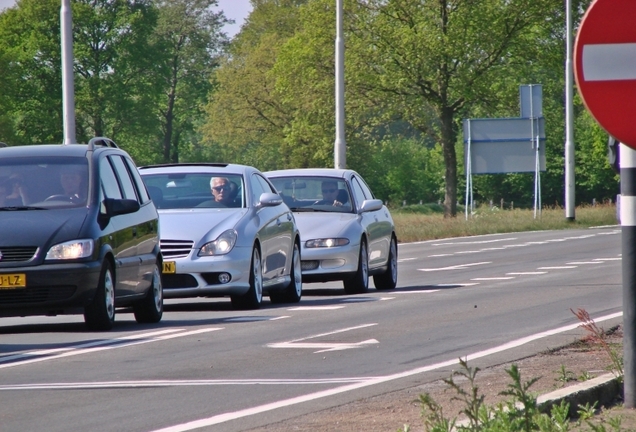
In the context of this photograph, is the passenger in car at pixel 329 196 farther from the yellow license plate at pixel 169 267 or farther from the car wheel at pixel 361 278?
the yellow license plate at pixel 169 267

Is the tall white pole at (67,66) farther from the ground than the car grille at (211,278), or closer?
farther from the ground

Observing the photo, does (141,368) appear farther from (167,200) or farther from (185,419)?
(167,200)

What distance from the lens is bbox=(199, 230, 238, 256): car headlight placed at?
47.7ft

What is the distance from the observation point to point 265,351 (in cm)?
1059

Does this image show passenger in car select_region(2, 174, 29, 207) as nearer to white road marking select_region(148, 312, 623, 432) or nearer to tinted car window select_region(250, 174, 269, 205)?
tinted car window select_region(250, 174, 269, 205)

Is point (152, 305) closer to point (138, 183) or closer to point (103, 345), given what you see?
point (138, 183)

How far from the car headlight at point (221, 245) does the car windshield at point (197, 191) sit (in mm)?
914

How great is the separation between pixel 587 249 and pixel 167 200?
1612 cm

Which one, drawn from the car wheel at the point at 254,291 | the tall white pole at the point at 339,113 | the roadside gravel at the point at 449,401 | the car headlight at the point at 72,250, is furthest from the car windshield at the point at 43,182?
the tall white pole at the point at 339,113

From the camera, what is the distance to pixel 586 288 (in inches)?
706

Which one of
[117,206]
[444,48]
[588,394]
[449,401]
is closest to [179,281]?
[117,206]

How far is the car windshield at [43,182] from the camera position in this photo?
12.3 meters

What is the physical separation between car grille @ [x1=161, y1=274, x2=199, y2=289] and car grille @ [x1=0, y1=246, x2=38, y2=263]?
10.0 ft

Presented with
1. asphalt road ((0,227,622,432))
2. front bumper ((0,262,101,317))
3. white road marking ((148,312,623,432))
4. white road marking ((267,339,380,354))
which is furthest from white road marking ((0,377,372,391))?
front bumper ((0,262,101,317))
